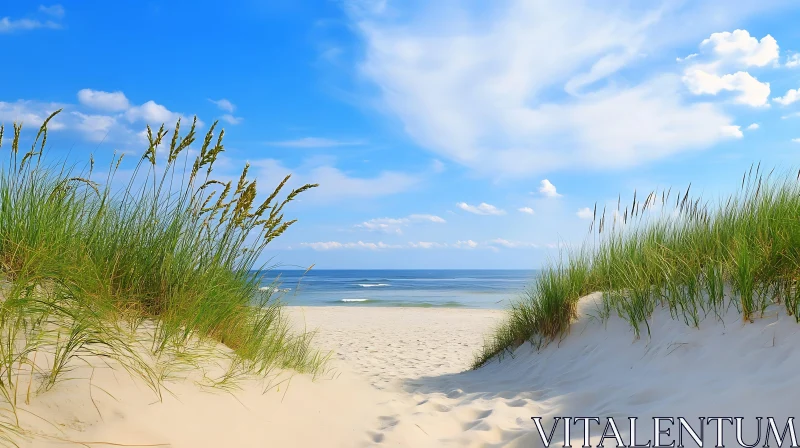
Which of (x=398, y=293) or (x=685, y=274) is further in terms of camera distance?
(x=398, y=293)

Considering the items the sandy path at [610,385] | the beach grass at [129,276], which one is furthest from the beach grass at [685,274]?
the beach grass at [129,276]

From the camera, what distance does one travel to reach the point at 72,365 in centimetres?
219

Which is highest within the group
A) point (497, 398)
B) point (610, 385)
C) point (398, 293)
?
point (610, 385)

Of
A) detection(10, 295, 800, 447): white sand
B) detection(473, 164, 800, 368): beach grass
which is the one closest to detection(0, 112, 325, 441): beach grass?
detection(10, 295, 800, 447): white sand

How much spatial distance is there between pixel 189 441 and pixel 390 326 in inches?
486

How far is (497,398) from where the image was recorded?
3670 millimetres

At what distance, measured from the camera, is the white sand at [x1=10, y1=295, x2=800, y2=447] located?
2.11 m

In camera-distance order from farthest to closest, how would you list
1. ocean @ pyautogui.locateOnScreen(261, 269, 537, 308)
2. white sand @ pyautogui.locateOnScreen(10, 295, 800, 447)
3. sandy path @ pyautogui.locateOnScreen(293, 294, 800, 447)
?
1. ocean @ pyautogui.locateOnScreen(261, 269, 537, 308)
2. sandy path @ pyautogui.locateOnScreen(293, 294, 800, 447)
3. white sand @ pyautogui.locateOnScreen(10, 295, 800, 447)

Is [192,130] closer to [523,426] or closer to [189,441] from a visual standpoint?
[189,441]

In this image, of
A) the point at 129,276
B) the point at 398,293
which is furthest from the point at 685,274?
the point at 398,293

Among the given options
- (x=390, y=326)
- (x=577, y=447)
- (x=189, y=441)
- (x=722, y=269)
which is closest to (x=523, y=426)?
(x=577, y=447)

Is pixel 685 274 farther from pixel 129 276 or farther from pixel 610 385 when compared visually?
pixel 129 276

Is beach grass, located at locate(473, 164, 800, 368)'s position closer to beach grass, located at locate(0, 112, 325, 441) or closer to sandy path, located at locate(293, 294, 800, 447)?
sandy path, located at locate(293, 294, 800, 447)

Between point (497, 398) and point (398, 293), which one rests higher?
point (497, 398)
